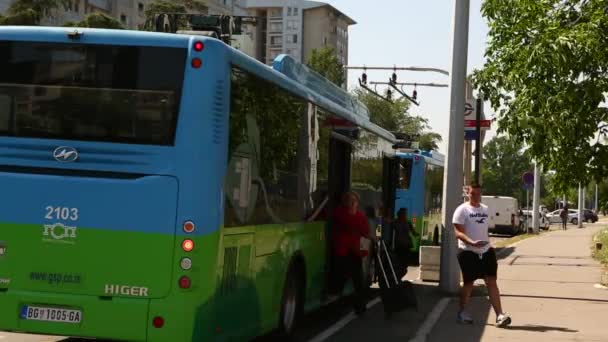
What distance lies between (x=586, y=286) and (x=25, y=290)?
14.2 meters

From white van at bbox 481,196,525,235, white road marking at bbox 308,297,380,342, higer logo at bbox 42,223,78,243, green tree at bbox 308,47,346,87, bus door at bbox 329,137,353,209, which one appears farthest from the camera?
green tree at bbox 308,47,346,87

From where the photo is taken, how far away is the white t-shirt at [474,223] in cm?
1409

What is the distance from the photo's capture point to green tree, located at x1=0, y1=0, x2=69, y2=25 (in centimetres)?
4484

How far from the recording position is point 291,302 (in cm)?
1188

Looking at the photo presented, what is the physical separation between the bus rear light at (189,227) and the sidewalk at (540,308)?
493 centimetres

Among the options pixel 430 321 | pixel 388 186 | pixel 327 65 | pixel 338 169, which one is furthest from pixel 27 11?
pixel 327 65

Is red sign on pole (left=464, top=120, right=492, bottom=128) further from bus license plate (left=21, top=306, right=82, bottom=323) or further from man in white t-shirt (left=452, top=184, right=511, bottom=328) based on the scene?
bus license plate (left=21, top=306, right=82, bottom=323)

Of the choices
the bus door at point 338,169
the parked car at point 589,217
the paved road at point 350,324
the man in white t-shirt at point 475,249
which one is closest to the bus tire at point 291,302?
the paved road at point 350,324

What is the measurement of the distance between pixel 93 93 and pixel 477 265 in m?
6.85

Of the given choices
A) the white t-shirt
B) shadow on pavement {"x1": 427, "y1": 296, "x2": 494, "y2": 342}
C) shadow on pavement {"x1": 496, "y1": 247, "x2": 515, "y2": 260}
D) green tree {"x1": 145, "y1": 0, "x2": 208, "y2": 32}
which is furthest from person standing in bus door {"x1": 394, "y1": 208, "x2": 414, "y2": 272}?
green tree {"x1": 145, "y1": 0, "x2": 208, "y2": 32}

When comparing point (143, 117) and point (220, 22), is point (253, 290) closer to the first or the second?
point (143, 117)

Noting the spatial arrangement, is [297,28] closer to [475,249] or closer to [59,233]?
[475,249]

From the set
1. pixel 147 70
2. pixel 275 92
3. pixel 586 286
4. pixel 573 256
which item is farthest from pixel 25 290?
pixel 573 256

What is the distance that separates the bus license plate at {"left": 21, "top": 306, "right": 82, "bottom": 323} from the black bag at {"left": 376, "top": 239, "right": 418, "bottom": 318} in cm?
650
